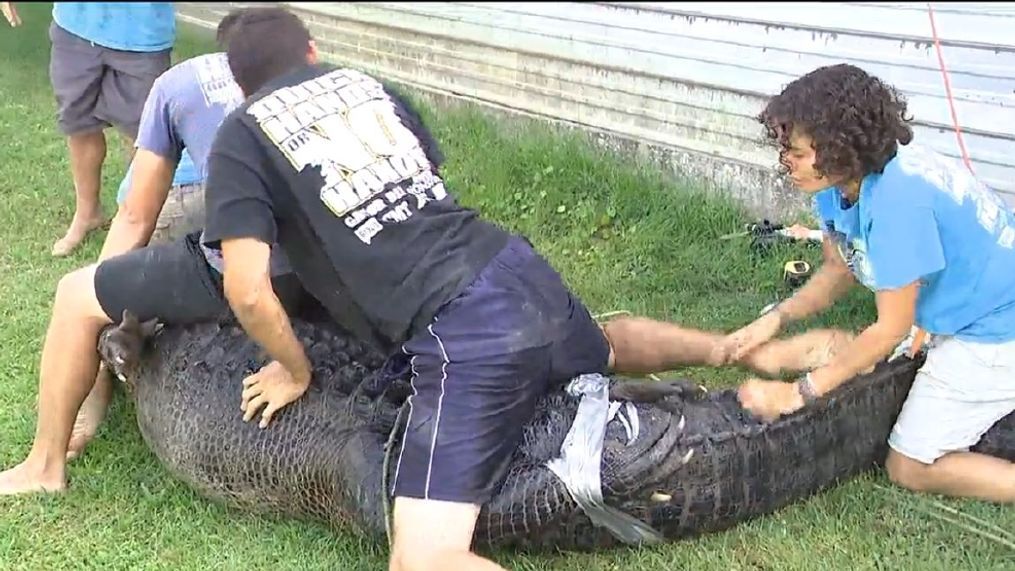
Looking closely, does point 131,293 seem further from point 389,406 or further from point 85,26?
point 85,26

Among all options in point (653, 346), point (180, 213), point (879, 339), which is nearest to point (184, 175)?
point (180, 213)

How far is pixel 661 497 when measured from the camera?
3.04 m

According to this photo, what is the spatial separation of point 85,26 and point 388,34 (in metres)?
2.20

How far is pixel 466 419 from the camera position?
2.92m

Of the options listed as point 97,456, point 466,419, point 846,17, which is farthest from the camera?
point 846,17

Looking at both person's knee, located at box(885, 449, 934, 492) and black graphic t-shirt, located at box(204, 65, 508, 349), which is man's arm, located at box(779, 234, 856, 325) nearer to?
person's knee, located at box(885, 449, 934, 492)

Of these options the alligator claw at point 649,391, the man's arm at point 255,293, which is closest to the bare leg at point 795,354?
the alligator claw at point 649,391

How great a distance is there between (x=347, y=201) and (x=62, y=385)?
1.27 meters

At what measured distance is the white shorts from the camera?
325 cm

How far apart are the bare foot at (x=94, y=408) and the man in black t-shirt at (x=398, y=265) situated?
104cm

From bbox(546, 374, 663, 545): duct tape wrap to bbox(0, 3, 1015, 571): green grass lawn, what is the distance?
0.09 metres

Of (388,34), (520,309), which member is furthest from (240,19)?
(388,34)

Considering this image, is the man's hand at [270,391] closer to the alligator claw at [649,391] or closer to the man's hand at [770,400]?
the alligator claw at [649,391]

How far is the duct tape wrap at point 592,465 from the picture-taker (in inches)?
118
